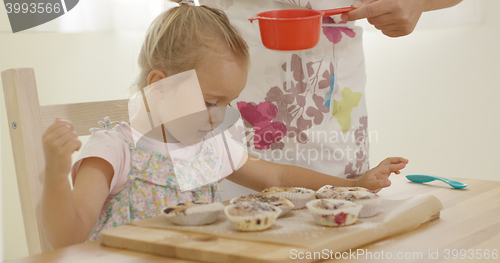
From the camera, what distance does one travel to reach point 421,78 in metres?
2.20

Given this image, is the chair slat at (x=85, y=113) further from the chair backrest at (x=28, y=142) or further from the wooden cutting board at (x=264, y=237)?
the wooden cutting board at (x=264, y=237)

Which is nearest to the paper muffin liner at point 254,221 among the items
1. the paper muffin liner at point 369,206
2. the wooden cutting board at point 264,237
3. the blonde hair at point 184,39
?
the wooden cutting board at point 264,237

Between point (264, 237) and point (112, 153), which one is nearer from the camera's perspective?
point (264, 237)

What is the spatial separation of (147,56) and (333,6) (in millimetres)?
483

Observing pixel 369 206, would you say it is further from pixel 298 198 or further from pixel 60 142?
pixel 60 142

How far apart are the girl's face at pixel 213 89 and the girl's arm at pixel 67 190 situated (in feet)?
0.59

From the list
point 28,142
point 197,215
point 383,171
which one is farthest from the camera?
point 383,171

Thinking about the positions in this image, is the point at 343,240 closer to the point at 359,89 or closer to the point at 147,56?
the point at 147,56

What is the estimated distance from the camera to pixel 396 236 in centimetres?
67

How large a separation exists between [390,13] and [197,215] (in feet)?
2.10

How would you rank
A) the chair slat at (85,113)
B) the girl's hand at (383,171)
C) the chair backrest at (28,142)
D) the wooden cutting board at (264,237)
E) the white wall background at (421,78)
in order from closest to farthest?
the wooden cutting board at (264,237) < the chair backrest at (28,142) < the chair slat at (85,113) < the girl's hand at (383,171) < the white wall background at (421,78)

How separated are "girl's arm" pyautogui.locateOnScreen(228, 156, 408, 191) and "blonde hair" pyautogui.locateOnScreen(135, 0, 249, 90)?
0.28 meters

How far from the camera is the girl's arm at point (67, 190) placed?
23.9 inches

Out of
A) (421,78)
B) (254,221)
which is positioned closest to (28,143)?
(254,221)
